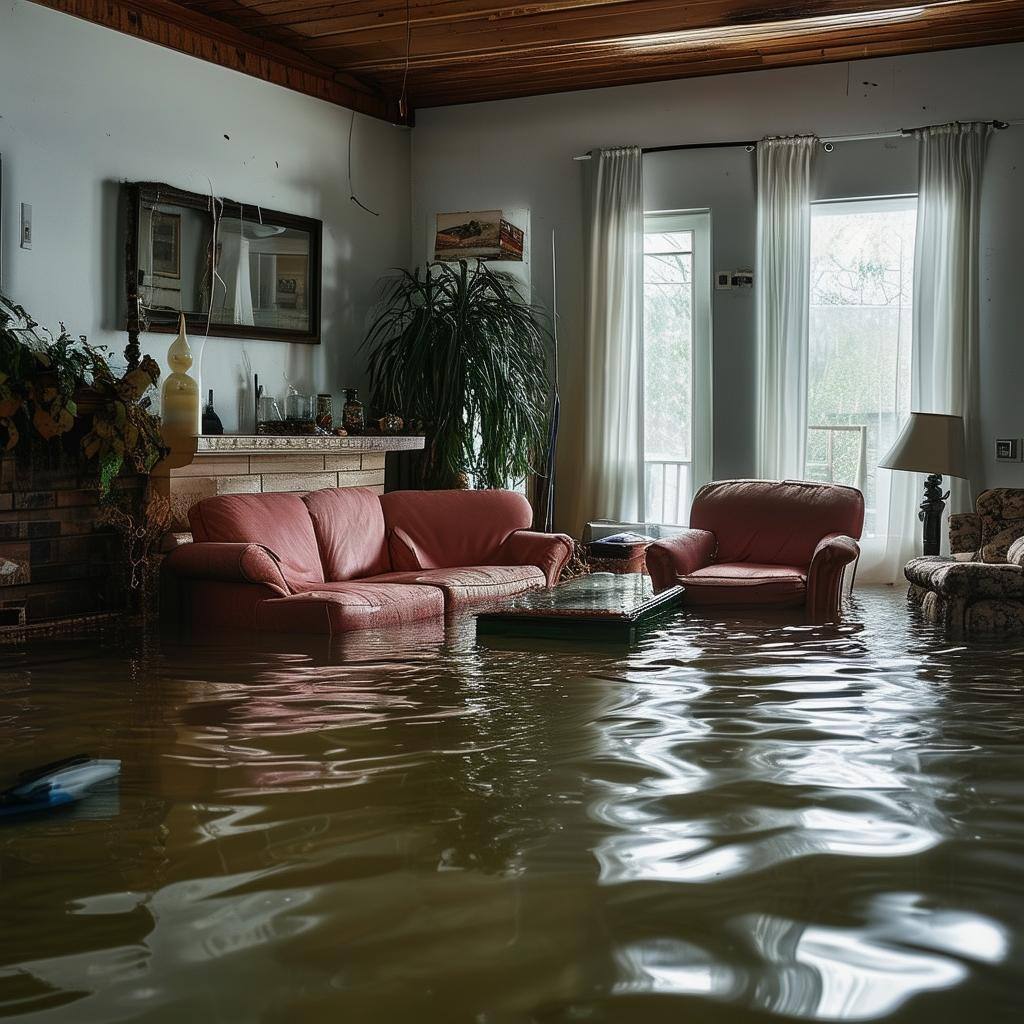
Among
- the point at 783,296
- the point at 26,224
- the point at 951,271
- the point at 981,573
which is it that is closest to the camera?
the point at 981,573

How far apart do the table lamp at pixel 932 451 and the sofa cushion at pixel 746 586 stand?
88cm

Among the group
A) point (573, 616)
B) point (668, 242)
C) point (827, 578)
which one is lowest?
point (573, 616)

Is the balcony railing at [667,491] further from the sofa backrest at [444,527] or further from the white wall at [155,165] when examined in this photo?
the white wall at [155,165]

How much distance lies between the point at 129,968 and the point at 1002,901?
1699mm

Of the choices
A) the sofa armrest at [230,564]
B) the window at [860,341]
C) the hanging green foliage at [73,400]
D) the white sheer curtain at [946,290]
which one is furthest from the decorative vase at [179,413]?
the white sheer curtain at [946,290]

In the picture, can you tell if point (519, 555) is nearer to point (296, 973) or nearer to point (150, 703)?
point (150, 703)

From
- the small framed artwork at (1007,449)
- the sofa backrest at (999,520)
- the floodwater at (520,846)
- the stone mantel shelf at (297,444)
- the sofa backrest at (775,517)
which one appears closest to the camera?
the floodwater at (520,846)

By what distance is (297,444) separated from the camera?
21.7ft

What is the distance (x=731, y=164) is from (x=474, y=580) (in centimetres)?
334

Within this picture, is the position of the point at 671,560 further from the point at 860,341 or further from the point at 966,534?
the point at 860,341

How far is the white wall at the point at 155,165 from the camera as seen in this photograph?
5.83 metres

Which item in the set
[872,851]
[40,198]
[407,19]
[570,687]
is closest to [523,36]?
[407,19]

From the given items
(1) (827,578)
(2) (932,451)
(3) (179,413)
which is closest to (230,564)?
(3) (179,413)

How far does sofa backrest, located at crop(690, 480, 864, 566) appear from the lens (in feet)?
21.6
